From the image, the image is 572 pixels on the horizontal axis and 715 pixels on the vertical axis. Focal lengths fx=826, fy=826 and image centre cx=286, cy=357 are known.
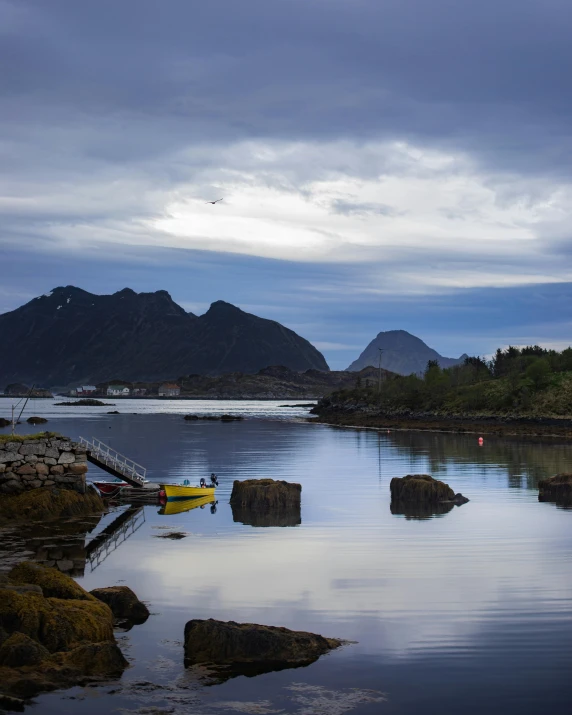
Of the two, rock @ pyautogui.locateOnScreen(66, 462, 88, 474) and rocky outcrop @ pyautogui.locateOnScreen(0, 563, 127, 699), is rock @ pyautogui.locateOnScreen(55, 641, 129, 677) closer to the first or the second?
rocky outcrop @ pyautogui.locateOnScreen(0, 563, 127, 699)

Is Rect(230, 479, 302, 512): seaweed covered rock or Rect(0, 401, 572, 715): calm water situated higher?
Rect(230, 479, 302, 512): seaweed covered rock

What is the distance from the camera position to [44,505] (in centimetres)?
3794


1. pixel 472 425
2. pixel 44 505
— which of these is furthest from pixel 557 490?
pixel 472 425

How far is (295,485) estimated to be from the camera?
139 feet

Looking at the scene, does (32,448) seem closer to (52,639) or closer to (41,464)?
(41,464)

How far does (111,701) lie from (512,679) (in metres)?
7.87

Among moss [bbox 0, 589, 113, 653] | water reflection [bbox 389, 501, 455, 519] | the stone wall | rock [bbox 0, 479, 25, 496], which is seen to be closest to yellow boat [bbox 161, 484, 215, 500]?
the stone wall

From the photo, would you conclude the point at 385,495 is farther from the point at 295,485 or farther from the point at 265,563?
the point at 265,563

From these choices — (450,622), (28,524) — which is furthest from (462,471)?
(450,622)

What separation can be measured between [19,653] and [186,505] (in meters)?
28.7

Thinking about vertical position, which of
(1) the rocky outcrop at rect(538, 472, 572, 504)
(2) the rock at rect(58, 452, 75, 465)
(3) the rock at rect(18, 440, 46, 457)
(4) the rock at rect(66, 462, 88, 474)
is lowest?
(1) the rocky outcrop at rect(538, 472, 572, 504)

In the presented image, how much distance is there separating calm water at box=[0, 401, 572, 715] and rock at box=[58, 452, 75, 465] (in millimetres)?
3277

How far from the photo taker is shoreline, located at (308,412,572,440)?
10544cm

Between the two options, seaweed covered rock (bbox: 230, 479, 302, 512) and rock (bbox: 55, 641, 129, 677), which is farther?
seaweed covered rock (bbox: 230, 479, 302, 512)
